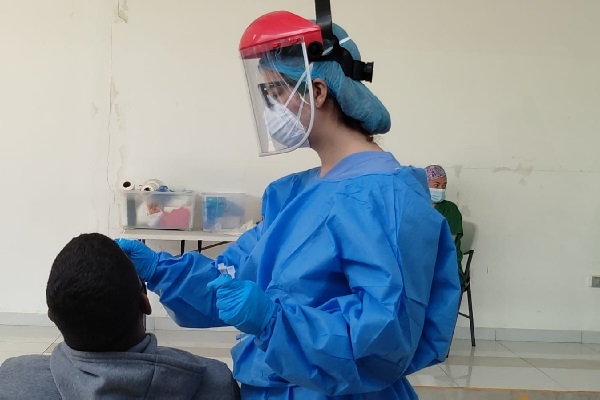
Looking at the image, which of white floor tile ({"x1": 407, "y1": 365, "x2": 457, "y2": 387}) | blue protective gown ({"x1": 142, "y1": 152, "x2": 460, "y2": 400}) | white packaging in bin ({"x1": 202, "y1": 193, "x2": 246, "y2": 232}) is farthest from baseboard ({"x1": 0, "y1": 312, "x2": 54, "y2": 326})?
blue protective gown ({"x1": 142, "y1": 152, "x2": 460, "y2": 400})

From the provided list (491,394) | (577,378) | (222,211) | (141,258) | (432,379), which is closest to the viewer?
(141,258)

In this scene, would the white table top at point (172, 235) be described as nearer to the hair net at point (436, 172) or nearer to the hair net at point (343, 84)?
the hair net at point (436, 172)

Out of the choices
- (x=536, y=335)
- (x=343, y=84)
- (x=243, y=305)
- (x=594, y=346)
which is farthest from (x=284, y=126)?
(x=594, y=346)

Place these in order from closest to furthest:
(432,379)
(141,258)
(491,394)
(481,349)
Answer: (141,258)
(491,394)
(432,379)
(481,349)

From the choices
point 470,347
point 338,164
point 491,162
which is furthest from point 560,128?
point 338,164

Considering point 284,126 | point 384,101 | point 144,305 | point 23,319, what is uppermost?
point 384,101

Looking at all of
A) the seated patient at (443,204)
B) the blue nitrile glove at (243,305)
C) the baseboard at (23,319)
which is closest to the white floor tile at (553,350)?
the seated patient at (443,204)

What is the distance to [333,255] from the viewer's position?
954mm

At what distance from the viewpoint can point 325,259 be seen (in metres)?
0.96

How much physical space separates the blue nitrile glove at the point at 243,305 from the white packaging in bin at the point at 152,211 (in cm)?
250

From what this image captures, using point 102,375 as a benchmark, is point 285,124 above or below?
above

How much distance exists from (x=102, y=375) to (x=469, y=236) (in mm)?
3198

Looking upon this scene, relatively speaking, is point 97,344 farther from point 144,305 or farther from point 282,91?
point 282,91

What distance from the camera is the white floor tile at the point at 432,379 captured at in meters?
2.92
